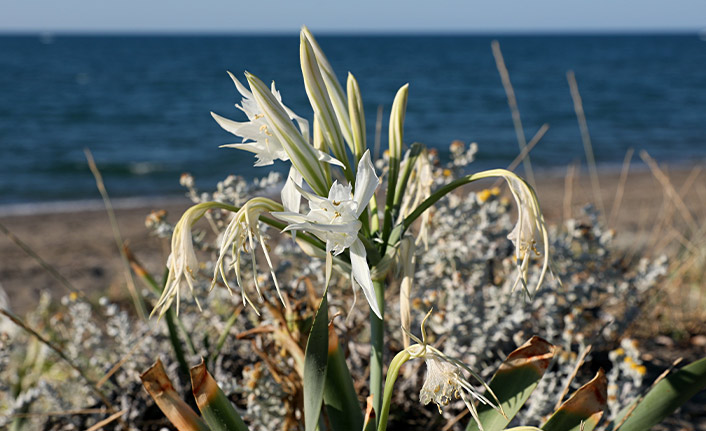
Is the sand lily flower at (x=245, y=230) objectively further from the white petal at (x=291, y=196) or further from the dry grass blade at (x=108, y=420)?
the dry grass blade at (x=108, y=420)

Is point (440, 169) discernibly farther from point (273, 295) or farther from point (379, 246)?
point (379, 246)

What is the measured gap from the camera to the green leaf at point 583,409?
4.27 ft

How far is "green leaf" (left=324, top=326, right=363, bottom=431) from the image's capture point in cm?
138

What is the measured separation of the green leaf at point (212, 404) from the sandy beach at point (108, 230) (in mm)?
3573

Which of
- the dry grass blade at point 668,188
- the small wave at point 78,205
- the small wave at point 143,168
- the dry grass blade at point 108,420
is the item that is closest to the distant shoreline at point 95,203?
the small wave at point 78,205

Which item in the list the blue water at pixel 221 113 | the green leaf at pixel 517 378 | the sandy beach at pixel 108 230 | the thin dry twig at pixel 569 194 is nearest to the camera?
the green leaf at pixel 517 378

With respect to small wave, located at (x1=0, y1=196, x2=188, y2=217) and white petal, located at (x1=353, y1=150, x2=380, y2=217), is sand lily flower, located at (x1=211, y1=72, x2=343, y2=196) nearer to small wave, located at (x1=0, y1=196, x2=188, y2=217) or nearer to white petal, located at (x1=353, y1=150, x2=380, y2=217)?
white petal, located at (x1=353, y1=150, x2=380, y2=217)

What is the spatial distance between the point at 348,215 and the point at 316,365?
1.18 ft

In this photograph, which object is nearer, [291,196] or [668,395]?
[291,196]

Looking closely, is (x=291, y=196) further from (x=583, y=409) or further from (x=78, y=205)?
(x=78, y=205)

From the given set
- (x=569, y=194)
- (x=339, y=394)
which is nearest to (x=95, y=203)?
(x=569, y=194)

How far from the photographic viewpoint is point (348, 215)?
1.09 m

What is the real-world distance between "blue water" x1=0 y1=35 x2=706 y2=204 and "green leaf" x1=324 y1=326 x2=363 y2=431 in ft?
30.3

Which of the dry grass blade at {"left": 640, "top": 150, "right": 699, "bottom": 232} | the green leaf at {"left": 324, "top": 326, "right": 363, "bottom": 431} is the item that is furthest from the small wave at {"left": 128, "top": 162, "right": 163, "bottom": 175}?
the green leaf at {"left": 324, "top": 326, "right": 363, "bottom": 431}
